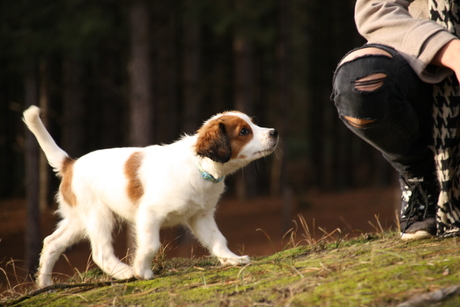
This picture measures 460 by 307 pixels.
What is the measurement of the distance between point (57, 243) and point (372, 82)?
10.1 ft

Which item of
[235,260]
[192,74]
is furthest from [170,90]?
[235,260]

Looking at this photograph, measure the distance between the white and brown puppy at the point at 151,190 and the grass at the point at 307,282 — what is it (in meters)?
0.28

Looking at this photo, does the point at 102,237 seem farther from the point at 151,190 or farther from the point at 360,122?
the point at 360,122

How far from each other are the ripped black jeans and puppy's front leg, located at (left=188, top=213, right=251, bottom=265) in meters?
1.56

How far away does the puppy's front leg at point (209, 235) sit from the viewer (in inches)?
179

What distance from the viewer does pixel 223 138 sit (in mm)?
4492

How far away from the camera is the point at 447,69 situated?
343cm

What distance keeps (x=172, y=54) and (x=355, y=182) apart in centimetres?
1220

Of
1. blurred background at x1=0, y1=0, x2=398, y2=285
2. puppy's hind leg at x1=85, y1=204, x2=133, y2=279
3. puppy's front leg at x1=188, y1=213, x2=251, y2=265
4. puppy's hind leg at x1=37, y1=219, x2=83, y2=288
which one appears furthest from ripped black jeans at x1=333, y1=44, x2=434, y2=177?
blurred background at x1=0, y1=0, x2=398, y2=285

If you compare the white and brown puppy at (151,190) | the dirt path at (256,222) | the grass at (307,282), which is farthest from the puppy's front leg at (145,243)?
the dirt path at (256,222)

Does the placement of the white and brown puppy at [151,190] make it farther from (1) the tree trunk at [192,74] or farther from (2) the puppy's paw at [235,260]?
(1) the tree trunk at [192,74]

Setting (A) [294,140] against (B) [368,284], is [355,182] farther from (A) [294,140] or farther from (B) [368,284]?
(B) [368,284]

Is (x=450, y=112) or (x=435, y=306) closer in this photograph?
(x=435, y=306)

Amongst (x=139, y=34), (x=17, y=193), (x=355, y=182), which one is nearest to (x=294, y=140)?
(x=355, y=182)
